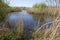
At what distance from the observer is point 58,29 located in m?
3.57

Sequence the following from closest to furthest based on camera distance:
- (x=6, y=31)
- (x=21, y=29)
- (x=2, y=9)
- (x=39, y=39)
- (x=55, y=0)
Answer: (x=55, y=0) → (x=39, y=39) → (x=6, y=31) → (x=21, y=29) → (x=2, y=9)

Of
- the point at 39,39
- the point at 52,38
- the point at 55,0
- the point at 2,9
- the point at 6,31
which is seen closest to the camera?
the point at 52,38

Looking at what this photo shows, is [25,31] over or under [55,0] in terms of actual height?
under

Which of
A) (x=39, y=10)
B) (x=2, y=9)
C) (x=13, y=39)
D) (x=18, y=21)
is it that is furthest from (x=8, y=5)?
(x=39, y=10)

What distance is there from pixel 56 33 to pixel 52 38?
0.15m

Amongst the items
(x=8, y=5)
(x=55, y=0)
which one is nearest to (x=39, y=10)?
(x=8, y=5)

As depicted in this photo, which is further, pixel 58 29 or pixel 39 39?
pixel 39 39

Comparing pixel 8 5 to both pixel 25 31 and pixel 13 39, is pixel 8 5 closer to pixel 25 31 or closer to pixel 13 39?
pixel 25 31

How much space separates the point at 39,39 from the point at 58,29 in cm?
79

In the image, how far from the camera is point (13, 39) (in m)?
4.21

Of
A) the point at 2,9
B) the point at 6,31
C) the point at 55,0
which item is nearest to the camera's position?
the point at 55,0

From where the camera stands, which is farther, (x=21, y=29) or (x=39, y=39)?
(x=21, y=29)

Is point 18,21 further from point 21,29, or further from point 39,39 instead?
point 39,39

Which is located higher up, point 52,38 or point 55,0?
point 55,0
